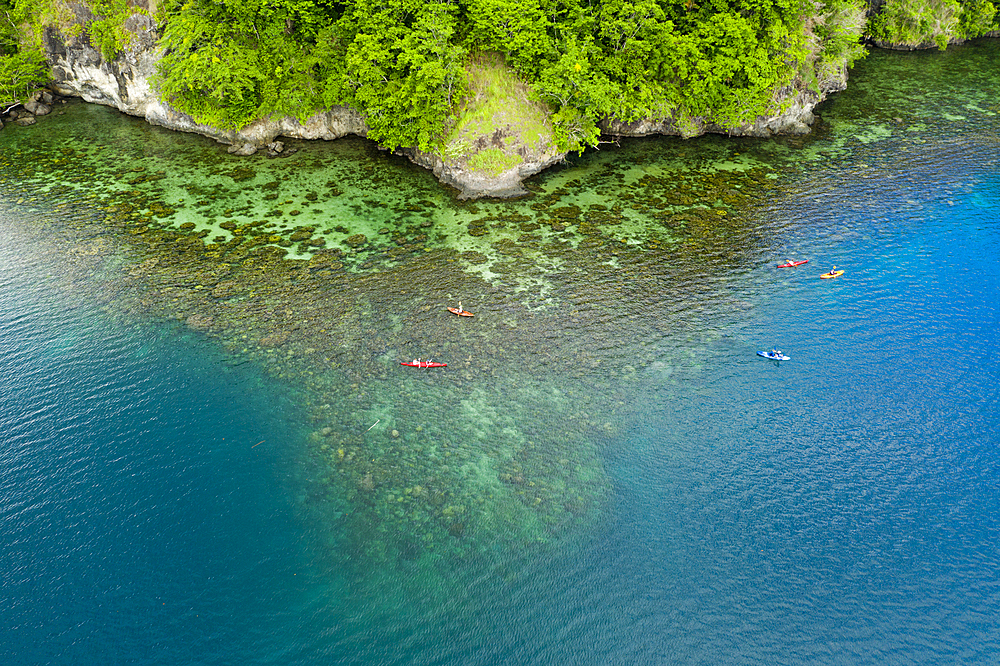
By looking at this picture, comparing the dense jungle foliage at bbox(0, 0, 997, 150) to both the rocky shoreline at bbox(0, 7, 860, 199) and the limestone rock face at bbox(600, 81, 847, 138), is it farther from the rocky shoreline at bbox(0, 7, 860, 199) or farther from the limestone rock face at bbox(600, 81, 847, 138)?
the rocky shoreline at bbox(0, 7, 860, 199)

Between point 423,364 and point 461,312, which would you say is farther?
point 461,312

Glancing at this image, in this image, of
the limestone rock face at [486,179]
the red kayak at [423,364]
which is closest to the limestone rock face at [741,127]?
the limestone rock face at [486,179]

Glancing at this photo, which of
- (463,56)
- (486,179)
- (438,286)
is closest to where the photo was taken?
(438,286)

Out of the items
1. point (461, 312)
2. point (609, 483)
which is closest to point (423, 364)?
point (461, 312)

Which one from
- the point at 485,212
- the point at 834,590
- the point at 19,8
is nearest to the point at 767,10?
the point at 485,212

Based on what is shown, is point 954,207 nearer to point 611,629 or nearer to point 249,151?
point 611,629

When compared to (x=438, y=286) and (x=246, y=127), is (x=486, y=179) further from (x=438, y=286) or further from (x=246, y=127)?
(x=246, y=127)

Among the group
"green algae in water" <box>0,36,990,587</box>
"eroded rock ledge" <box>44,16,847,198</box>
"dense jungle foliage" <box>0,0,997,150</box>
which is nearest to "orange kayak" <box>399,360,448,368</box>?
"green algae in water" <box>0,36,990,587</box>
